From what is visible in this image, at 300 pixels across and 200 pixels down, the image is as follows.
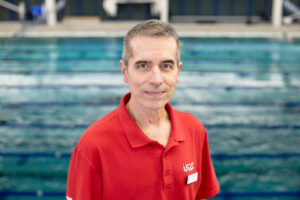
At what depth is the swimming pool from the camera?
145 inches

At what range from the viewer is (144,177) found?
1.17 meters

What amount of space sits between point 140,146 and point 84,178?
199 mm

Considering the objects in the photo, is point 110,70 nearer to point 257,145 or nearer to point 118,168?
point 257,145

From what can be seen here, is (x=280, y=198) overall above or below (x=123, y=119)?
below

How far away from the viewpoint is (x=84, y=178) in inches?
45.3

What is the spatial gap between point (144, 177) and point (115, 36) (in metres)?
9.46

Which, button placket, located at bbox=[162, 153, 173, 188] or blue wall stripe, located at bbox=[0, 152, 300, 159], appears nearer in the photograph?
button placket, located at bbox=[162, 153, 173, 188]

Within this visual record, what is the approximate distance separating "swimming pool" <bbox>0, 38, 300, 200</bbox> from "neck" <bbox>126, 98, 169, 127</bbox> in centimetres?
226

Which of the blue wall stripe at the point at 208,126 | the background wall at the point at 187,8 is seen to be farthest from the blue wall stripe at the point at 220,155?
the background wall at the point at 187,8

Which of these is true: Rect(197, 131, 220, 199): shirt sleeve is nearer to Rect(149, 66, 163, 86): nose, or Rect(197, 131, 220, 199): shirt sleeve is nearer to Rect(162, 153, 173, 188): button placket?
Rect(162, 153, 173, 188): button placket

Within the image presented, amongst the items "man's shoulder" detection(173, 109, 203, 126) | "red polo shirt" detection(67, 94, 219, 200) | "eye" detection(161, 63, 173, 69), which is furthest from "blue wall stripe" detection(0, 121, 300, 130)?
"eye" detection(161, 63, 173, 69)

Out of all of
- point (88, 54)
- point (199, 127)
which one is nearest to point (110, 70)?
point (88, 54)

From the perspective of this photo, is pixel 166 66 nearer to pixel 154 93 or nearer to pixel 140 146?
pixel 154 93

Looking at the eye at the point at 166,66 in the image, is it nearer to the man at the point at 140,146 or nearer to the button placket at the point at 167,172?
the man at the point at 140,146
